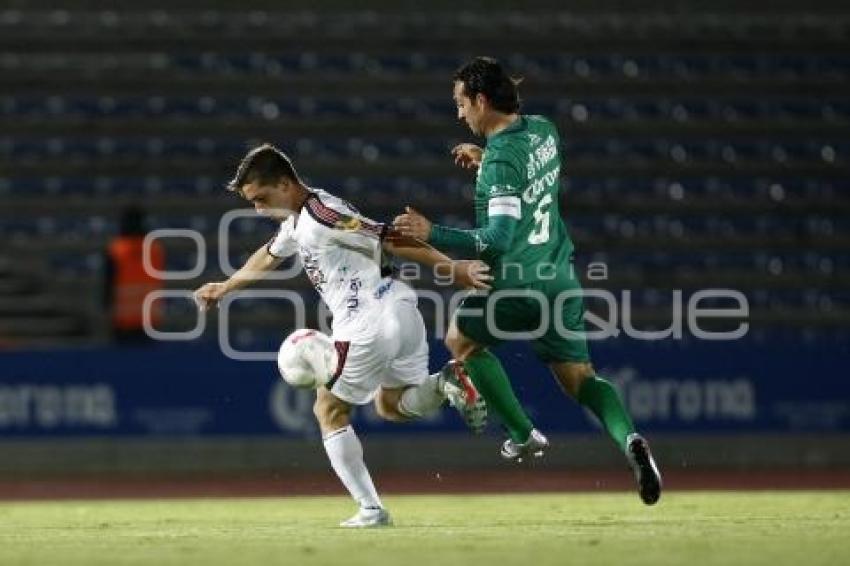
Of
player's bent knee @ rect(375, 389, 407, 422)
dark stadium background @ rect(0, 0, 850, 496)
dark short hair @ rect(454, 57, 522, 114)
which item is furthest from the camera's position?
dark stadium background @ rect(0, 0, 850, 496)

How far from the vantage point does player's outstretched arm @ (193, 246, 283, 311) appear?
8289 mm

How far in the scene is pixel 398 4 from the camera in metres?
19.6

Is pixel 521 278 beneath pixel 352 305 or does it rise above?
above

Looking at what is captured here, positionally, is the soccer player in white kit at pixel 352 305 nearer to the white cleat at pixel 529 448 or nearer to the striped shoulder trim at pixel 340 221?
the striped shoulder trim at pixel 340 221

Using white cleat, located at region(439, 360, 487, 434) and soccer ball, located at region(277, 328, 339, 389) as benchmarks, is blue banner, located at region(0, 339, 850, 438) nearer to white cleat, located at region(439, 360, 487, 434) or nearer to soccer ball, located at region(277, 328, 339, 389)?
white cleat, located at region(439, 360, 487, 434)

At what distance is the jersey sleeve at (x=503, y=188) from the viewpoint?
790 centimetres

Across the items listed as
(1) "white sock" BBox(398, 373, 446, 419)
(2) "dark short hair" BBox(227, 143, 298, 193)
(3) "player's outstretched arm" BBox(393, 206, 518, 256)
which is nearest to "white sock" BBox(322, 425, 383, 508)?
(1) "white sock" BBox(398, 373, 446, 419)

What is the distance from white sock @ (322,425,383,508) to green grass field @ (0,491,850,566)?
21 cm

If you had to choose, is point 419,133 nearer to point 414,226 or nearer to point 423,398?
point 423,398

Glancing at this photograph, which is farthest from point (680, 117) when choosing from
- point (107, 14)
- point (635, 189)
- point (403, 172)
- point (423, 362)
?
point (423, 362)

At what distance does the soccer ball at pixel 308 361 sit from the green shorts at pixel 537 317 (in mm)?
654

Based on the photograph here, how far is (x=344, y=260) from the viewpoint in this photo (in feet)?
26.7

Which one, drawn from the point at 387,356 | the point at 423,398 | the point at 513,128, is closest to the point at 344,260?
the point at 387,356

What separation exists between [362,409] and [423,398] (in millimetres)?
6364
